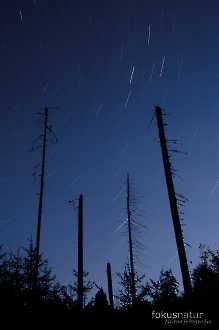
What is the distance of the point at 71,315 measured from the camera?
14750 mm

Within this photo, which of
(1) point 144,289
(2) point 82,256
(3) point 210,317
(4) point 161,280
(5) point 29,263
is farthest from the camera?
(4) point 161,280

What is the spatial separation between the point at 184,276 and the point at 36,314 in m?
7.29

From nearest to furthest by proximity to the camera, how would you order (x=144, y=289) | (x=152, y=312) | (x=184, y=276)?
(x=152, y=312)
(x=184, y=276)
(x=144, y=289)

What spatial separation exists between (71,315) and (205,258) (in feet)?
133

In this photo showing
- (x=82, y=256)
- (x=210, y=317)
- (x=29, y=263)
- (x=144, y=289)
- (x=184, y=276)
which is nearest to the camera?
(x=210, y=317)

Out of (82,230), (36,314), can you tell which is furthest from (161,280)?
(36,314)

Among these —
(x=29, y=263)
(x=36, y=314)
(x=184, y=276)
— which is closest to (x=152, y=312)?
(x=184, y=276)

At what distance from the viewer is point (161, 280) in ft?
157

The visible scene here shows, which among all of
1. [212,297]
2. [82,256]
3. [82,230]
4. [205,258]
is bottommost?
[212,297]

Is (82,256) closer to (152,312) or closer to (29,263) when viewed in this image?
(152,312)

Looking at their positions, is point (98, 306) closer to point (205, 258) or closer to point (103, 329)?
point (103, 329)

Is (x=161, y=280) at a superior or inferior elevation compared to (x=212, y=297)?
superior

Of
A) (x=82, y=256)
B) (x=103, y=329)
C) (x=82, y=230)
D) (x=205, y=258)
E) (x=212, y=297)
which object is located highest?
(x=205, y=258)

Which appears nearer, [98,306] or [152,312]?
[152,312]
